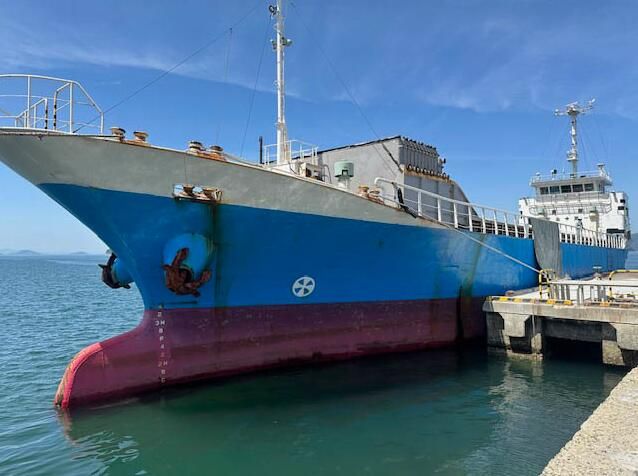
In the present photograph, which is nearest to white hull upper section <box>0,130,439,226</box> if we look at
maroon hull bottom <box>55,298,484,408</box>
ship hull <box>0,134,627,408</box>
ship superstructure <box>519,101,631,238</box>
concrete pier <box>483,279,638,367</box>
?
ship hull <box>0,134,627,408</box>

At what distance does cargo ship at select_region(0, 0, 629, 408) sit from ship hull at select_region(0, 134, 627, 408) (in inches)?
1.1

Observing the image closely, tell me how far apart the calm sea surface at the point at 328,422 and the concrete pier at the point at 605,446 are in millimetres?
1196

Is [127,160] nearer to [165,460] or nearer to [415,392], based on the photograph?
[165,460]

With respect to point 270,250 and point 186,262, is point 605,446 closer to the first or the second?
point 270,250

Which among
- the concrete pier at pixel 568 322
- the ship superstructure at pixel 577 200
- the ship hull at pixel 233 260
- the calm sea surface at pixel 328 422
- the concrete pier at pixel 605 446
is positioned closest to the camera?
the concrete pier at pixel 605 446

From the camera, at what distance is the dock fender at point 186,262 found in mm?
8781

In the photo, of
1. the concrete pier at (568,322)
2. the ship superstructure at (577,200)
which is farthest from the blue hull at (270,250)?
the ship superstructure at (577,200)

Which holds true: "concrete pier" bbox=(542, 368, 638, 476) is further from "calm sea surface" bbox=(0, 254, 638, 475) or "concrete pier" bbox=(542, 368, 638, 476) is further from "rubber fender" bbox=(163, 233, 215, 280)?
"rubber fender" bbox=(163, 233, 215, 280)

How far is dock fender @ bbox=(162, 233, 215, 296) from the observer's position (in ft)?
28.8

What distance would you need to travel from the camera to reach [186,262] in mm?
8812

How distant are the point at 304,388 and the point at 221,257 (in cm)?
330

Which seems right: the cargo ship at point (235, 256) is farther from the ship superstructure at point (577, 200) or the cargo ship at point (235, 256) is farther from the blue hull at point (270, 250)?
the ship superstructure at point (577, 200)

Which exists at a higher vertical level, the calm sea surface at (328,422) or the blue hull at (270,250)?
the blue hull at (270,250)

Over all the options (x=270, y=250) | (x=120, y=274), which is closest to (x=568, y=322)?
(x=270, y=250)
